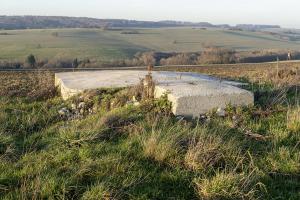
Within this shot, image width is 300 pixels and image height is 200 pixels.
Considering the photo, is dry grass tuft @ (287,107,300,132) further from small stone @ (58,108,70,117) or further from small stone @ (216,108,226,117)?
small stone @ (58,108,70,117)

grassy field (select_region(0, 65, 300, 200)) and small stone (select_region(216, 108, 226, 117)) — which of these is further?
small stone (select_region(216, 108, 226, 117))

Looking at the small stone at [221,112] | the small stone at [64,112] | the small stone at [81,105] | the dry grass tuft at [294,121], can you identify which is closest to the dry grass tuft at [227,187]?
the dry grass tuft at [294,121]

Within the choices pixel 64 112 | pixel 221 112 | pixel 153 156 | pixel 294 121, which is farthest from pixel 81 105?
pixel 294 121

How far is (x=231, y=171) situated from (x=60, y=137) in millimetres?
2107

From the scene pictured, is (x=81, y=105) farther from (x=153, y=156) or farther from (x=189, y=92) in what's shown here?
(x=153, y=156)

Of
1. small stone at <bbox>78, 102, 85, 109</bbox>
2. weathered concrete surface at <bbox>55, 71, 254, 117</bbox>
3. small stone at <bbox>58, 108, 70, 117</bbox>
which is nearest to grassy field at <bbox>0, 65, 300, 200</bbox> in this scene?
weathered concrete surface at <bbox>55, 71, 254, 117</bbox>

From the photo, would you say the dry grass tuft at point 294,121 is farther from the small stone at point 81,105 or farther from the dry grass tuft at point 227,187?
the small stone at point 81,105

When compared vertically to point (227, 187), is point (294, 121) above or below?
above

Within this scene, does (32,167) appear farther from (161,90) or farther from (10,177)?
(161,90)

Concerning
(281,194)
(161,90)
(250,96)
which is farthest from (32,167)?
(250,96)

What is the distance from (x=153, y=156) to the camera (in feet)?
16.3

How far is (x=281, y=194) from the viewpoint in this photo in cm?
436

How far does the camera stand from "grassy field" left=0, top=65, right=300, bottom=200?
165 inches

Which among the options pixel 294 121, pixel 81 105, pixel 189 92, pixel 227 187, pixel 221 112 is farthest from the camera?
pixel 81 105
